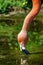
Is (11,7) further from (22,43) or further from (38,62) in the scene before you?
(22,43)

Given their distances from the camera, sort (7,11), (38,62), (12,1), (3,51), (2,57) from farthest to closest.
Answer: (12,1) < (7,11) < (3,51) < (2,57) < (38,62)

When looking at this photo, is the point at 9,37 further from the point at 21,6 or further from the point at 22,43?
the point at 21,6

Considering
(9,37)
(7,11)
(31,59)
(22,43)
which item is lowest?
(7,11)

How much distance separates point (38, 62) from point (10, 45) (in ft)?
5.96

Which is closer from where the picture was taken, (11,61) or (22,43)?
(22,43)

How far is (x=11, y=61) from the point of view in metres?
5.49

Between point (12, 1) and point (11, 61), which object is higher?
point (11, 61)

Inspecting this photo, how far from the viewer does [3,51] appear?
21.2ft

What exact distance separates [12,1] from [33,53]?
13561mm

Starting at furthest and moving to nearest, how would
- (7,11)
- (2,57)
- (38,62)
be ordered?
(7,11) → (2,57) → (38,62)

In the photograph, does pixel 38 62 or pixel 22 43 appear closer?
pixel 22 43

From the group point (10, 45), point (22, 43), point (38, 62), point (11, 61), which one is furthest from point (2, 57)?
point (22, 43)

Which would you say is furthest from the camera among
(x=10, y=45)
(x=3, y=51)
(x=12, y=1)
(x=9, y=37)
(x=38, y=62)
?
(x=12, y=1)

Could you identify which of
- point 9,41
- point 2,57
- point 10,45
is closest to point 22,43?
point 2,57
